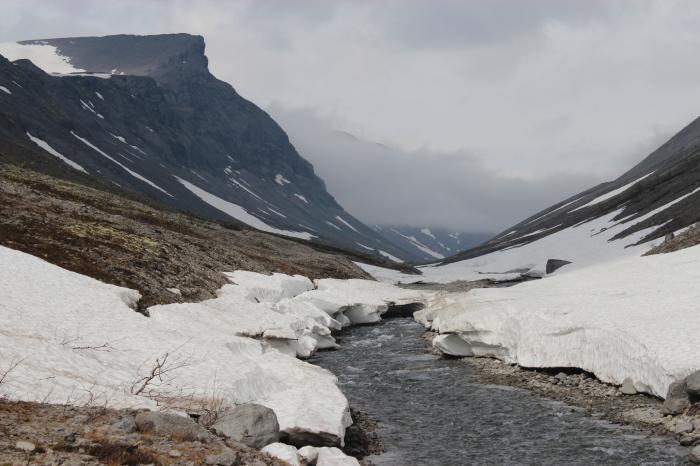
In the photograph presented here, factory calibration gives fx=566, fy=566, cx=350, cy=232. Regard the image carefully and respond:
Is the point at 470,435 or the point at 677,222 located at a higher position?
the point at 677,222

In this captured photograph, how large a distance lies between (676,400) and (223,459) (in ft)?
54.8

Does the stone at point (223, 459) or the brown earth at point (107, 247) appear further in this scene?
the brown earth at point (107, 247)

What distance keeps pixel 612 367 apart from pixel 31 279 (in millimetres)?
27525

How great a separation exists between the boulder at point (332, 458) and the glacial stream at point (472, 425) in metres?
2.50

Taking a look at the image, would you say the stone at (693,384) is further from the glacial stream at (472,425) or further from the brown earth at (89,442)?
the brown earth at (89,442)

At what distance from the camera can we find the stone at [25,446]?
35.0 ft

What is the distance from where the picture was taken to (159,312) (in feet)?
101

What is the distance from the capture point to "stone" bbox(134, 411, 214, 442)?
13.7 metres

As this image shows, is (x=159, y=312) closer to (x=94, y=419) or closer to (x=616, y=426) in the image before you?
(x=94, y=419)

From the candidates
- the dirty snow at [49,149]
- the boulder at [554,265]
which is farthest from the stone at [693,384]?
the dirty snow at [49,149]

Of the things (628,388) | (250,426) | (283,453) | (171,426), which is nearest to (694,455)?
(628,388)

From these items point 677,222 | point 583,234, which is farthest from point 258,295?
point 583,234

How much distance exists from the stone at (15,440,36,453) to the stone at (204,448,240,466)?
11.4 ft

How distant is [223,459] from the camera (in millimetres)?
12711
